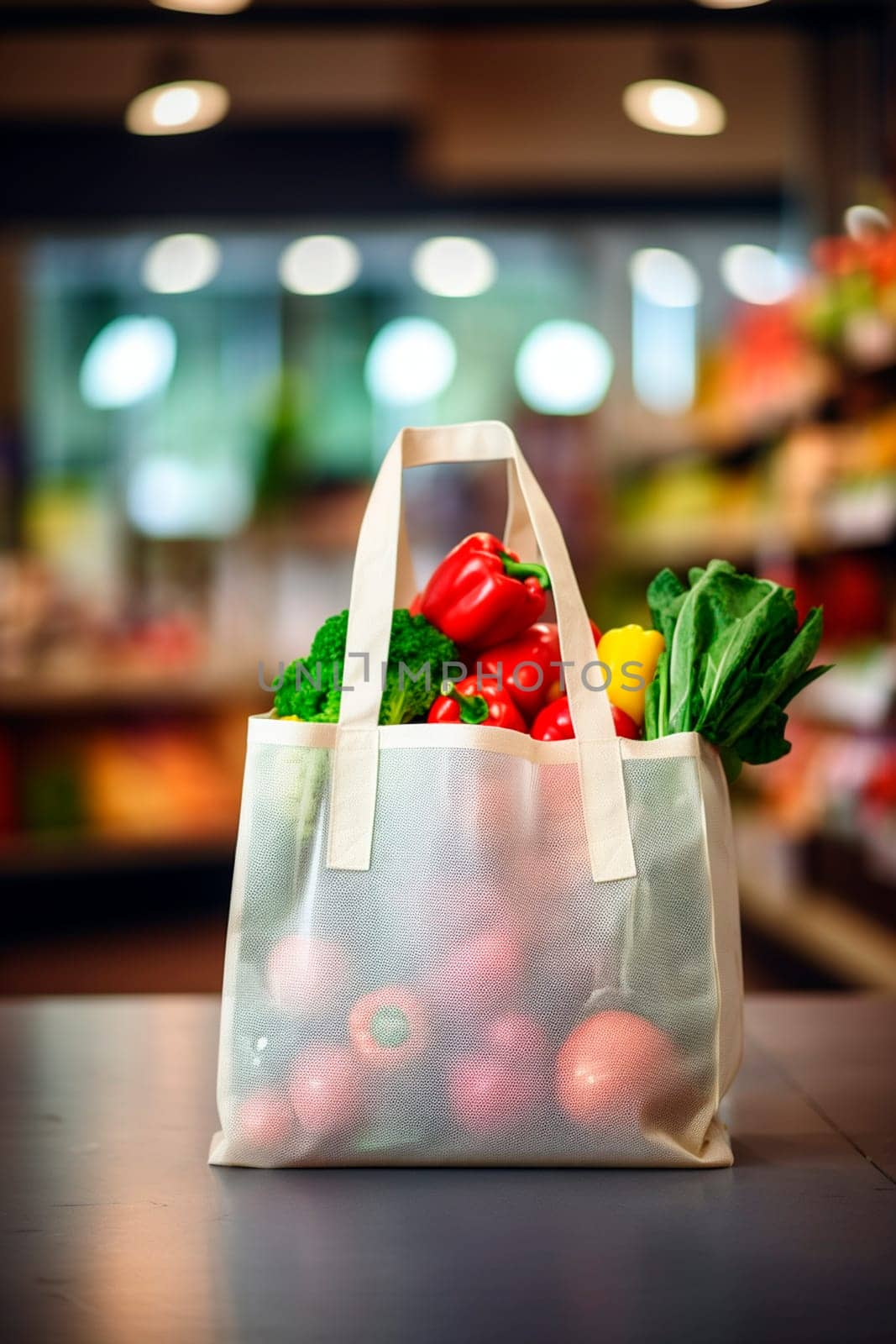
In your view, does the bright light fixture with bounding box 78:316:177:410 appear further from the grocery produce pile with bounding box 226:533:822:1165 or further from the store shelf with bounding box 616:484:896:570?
the grocery produce pile with bounding box 226:533:822:1165

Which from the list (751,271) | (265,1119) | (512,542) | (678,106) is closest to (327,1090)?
(265,1119)

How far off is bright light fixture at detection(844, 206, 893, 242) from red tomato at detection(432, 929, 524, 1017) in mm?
3751

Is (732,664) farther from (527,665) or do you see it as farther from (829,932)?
(829,932)

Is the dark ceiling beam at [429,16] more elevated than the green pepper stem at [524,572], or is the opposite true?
Result: the dark ceiling beam at [429,16]

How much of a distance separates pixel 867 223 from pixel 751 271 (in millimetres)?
4402

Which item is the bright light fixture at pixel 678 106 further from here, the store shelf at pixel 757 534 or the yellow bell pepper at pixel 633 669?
the yellow bell pepper at pixel 633 669

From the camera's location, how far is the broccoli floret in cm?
105

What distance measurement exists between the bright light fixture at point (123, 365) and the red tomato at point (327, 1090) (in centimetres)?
928

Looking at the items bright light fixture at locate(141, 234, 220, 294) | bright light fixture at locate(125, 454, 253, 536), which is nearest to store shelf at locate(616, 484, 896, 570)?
bright light fixture at locate(125, 454, 253, 536)

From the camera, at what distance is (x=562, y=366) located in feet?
33.5

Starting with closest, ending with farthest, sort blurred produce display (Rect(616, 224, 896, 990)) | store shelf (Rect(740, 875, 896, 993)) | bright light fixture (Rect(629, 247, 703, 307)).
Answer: store shelf (Rect(740, 875, 896, 993)) → blurred produce display (Rect(616, 224, 896, 990)) → bright light fixture (Rect(629, 247, 703, 307))

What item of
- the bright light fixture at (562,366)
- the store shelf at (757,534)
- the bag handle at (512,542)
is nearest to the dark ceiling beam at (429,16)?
the store shelf at (757,534)

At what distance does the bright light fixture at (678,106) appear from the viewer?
477 centimetres

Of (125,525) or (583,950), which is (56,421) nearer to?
(125,525)
